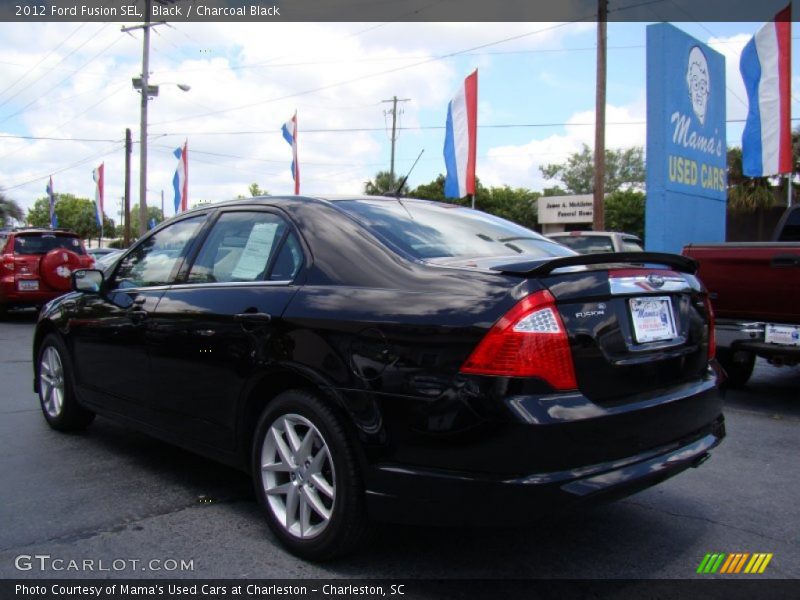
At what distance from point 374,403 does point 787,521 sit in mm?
2298

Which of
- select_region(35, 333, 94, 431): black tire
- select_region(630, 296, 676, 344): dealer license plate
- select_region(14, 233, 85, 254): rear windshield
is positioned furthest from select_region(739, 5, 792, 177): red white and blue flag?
select_region(35, 333, 94, 431): black tire

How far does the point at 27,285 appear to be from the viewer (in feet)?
41.5

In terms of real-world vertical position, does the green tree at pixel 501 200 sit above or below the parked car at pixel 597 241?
above

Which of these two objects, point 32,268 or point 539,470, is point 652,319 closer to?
point 539,470

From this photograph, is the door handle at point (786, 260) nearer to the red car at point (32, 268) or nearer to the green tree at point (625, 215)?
the red car at point (32, 268)

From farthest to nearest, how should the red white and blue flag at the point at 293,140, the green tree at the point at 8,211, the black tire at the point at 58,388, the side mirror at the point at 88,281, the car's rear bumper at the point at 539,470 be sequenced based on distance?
1. the green tree at the point at 8,211
2. the red white and blue flag at the point at 293,140
3. the black tire at the point at 58,388
4. the side mirror at the point at 88,281
5. the car's rear bumper at the point at 539,470

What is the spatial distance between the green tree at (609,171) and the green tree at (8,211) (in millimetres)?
47634

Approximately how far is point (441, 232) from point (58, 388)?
3.26m

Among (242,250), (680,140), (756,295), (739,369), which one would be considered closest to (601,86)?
(680,140)

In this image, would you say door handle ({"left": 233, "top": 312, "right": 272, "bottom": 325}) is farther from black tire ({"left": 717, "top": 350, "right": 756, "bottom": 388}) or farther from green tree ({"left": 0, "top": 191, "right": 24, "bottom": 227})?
green tree ({"left": 0, "top": 191, "right": 24, "bottom": 227})

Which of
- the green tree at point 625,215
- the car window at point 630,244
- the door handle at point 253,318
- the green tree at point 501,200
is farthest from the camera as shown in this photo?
the green tree at point 501,200

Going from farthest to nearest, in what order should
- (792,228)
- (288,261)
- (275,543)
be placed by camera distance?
(792,228) → (288,261) → (275,543)

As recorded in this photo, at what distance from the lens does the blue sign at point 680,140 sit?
1188 centimetres

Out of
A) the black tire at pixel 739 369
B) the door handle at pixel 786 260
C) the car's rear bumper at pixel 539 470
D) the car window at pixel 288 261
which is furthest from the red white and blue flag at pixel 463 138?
the car's rear bumper at pixel 539 470
